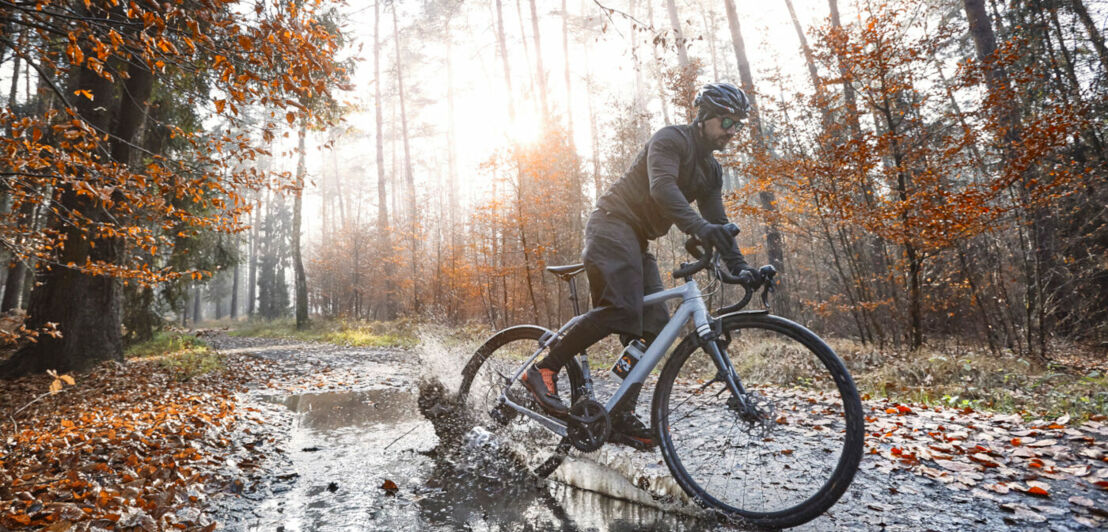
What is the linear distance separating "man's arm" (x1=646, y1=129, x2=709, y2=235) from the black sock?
75cm

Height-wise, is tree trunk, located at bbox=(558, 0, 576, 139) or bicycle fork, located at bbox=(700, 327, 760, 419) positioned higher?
tree trunk, located at bbox=(558, 0, 576, 139)

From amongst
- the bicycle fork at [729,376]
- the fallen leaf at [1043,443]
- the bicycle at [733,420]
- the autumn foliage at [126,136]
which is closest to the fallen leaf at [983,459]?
the fallen leaf at [1043,443]

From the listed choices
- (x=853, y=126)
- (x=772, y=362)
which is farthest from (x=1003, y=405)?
(x=853, y=126)

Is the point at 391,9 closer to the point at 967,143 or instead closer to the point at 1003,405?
the point at 967,143

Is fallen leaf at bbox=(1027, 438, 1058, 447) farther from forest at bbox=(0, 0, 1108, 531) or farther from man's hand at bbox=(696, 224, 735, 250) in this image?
man's hand at bbox=(696, 224, 735, 250)

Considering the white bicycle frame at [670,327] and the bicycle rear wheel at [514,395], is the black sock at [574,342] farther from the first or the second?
the white bicycle frame at [670,327]

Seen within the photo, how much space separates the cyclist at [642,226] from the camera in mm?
2803

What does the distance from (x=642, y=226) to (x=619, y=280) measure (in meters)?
0.43

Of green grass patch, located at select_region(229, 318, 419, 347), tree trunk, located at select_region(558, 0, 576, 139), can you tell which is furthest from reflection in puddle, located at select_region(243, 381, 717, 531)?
tree trunk, located at select_region(558, 0, 576, 139)

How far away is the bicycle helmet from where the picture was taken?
9.46 feet

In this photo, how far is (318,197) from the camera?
4669 cm

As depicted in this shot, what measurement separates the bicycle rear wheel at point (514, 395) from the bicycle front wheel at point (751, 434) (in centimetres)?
74

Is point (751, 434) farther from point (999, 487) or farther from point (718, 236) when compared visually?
point (999, 487)

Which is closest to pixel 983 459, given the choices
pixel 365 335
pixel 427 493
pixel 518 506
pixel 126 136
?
pixel 518 506
